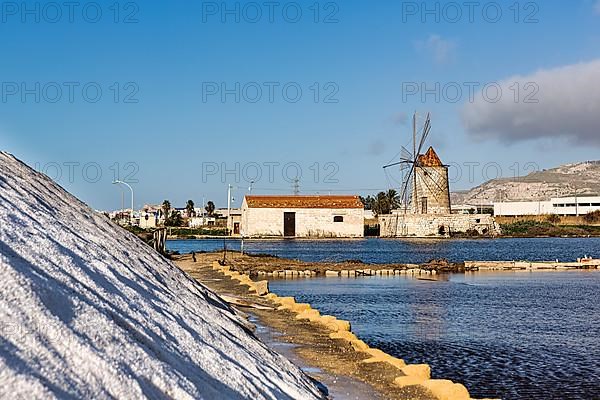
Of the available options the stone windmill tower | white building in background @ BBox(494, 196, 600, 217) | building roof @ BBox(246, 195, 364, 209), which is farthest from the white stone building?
white building in background @ BBox(494, 196, 600, 217)

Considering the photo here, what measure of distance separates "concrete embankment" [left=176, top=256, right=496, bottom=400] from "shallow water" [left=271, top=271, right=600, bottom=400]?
195 cm

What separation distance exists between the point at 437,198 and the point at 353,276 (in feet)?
145

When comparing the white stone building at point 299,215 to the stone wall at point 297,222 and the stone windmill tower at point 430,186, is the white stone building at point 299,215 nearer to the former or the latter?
the stone wall at point 297,222

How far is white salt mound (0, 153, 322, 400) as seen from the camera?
3.18m

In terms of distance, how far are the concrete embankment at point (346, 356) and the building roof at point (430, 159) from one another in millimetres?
58885

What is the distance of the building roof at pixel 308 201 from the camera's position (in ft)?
248

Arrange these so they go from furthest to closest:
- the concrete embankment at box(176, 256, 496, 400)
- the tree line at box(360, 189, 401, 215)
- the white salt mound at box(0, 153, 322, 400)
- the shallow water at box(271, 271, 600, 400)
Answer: the tree line at box(360, 189, 401, 215), the shallow water at box(271, 271, 600, 400), the concrete embankment at box(176, 256, 496, 400), the white salt mound at box(0, 153, 322, 400)

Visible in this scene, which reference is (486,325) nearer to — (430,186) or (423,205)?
(430,186)

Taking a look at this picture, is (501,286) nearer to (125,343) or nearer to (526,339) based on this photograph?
(526,339)

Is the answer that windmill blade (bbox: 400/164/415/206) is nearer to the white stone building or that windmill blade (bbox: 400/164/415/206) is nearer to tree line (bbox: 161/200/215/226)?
the white stone building

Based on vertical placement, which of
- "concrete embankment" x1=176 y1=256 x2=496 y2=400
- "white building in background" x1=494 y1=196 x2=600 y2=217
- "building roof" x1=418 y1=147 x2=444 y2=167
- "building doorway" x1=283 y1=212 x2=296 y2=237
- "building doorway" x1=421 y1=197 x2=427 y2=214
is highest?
"building roof" x1=418 y1=147 x2=444 y2=167

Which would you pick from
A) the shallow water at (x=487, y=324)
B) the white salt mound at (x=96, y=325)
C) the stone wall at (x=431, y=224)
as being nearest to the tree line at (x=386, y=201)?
the stone wall at (x=431, y=224)

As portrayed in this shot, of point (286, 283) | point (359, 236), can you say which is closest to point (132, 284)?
point (286, 283)

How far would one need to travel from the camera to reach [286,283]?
30938 mm
